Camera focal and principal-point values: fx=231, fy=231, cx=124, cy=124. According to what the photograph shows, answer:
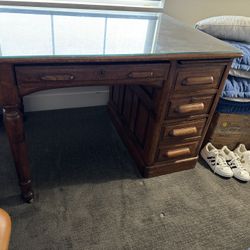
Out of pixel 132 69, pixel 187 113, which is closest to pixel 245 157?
pixel 187 113

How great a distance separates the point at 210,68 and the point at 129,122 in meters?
0.65

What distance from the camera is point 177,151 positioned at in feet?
4.55

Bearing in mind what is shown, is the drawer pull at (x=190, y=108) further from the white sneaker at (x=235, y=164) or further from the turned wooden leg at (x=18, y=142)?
the turned wooden leg at (x=18, y=142)

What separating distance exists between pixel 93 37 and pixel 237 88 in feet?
2.96

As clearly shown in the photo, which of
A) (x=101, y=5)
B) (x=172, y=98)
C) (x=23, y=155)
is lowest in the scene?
(x=23, y=155)

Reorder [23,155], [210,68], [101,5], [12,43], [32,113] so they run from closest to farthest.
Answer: [12,43] < [23,155] < [210,68] < [101,5] < [32,113]

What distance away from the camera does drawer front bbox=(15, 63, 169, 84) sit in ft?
2.81

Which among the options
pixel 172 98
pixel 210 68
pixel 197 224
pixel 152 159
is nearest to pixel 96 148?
pixel 152 159

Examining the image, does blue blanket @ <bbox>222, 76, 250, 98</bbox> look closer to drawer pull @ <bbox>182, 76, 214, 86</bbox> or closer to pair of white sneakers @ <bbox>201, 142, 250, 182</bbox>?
drawer pull @ <bbox>182, 76, 214, 86</bbox>

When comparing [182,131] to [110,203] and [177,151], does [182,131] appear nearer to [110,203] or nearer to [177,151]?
[177,151]

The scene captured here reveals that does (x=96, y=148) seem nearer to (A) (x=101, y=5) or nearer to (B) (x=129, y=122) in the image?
(B) (x=129, y=122)

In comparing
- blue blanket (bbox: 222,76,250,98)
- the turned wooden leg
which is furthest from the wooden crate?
the turned wooden leg

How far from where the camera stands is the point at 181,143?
4.50 ft

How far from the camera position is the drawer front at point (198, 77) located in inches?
43.4
